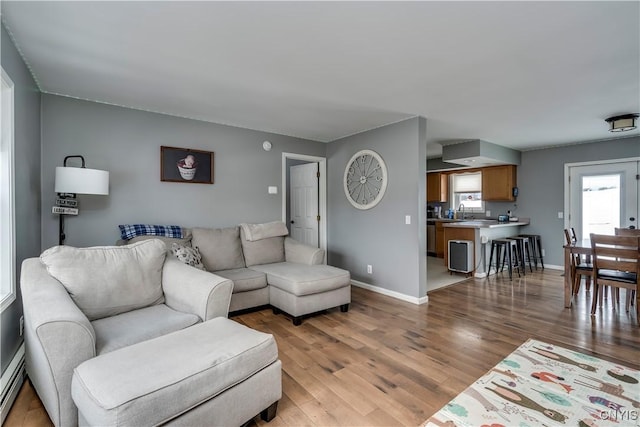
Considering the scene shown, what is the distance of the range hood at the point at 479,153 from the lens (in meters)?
5.14

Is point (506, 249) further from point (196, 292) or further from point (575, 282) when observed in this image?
point (196, 292)

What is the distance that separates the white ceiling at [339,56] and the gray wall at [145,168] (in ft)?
0.75

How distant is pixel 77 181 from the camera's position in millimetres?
2572

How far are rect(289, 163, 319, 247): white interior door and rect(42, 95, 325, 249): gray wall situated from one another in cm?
75

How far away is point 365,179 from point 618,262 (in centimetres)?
289

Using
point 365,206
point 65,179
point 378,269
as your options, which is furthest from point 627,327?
point 65,179

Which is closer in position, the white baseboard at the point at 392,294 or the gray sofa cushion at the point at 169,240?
the gray sofa cushion at the point at 169,240

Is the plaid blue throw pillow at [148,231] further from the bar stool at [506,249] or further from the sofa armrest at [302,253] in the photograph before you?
the bar stool at [506,249]

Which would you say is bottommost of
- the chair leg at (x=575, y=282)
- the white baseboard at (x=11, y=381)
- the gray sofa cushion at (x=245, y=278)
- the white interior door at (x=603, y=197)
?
the white baseboard at (x=11, y=381)

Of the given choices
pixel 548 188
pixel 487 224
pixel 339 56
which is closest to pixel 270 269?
pixel 339 56

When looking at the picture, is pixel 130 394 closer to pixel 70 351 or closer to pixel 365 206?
pixel 70 351

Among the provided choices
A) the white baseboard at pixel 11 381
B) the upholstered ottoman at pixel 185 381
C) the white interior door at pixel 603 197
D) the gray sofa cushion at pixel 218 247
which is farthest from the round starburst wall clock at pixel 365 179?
the white interior door at pixel 603 197

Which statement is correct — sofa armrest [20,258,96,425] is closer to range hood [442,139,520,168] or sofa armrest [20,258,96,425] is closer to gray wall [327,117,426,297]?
gray wall [327,117,426,297]

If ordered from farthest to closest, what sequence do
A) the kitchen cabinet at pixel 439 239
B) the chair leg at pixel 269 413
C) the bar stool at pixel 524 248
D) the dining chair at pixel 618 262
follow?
1. the kitchen cabinet at pixel 439 239
2. the bar stool at pixel 524 248
3. the dining chair at pixel 618 262
4. the chair leg at pixel 269 413
